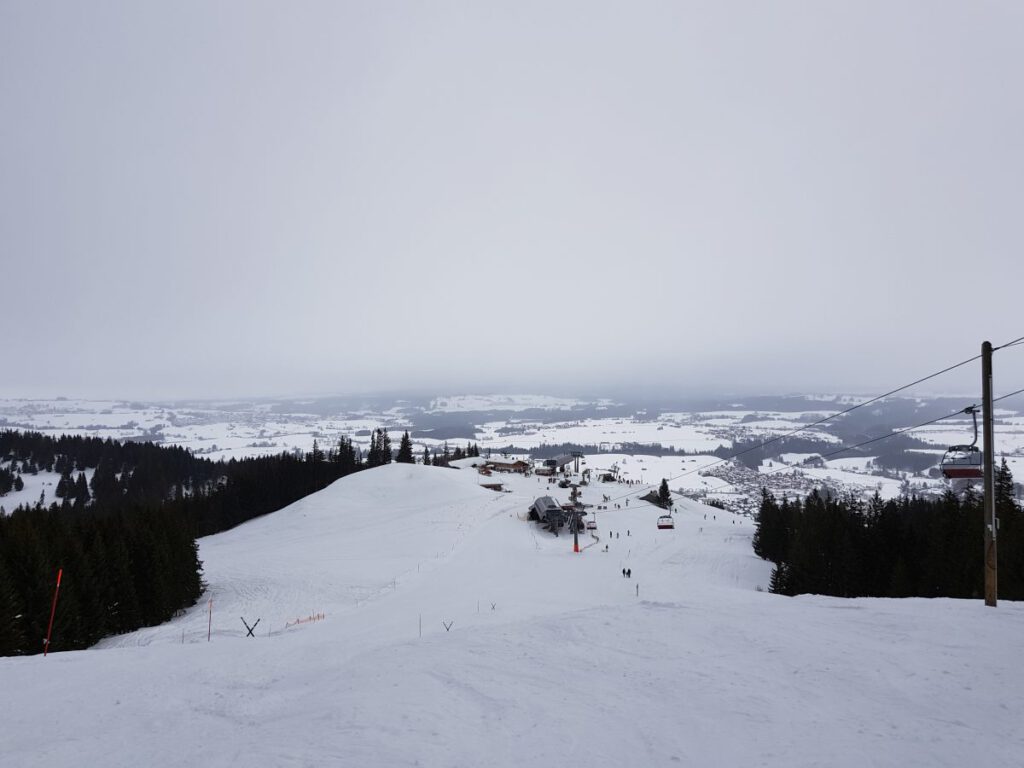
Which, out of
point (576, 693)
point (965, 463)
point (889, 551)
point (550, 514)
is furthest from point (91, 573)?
point (889, 551)

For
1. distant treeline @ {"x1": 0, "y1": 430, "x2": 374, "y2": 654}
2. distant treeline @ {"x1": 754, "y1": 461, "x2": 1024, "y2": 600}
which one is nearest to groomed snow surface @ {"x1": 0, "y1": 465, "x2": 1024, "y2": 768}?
distant treeline @ {"x1": 0, "y1": 430, "x2": 374, "y2": 654}

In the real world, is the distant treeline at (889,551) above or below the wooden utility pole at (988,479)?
below

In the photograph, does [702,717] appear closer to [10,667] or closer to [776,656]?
[776,656]

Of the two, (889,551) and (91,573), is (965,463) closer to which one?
(889,551)

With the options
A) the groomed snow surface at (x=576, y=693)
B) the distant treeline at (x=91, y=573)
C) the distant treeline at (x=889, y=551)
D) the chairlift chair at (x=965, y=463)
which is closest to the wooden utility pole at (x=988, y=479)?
the groomed snow surface at (x=576, y=693)

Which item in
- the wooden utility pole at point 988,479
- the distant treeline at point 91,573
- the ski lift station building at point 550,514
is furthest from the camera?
the ski lift station building at point 550,514

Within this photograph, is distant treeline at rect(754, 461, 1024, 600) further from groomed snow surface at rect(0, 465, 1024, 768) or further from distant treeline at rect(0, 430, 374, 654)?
distant treeline at rect(0, 430, 374, 654)

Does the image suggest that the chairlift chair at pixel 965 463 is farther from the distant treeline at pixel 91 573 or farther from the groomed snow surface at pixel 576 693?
the distant treeline at pixel 91 573

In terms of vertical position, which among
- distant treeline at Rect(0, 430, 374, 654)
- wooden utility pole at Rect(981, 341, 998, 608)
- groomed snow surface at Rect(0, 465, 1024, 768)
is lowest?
distant treeline at Rect(0, 430, 374, 654)

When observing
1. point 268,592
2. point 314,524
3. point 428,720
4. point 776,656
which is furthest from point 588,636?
point 314,524

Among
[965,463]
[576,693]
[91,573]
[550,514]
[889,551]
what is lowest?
[550,514]
